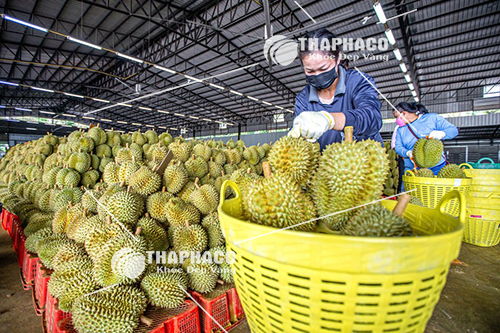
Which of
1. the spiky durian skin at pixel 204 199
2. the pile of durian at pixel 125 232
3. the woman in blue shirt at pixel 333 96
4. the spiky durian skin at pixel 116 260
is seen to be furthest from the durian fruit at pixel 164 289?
the woman in blue shirt at pixel 333 96

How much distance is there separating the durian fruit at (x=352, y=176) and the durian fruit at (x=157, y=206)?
1.61 m

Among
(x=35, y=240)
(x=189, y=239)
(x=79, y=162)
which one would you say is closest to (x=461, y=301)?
(x=189, y=239)

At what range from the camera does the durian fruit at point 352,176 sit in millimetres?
1259

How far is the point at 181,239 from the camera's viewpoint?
2117mm

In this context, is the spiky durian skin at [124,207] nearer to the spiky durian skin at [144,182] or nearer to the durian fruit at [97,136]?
the spiky durian skin at [144,182]

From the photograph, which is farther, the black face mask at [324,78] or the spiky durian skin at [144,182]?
the spiky durian skin at [144,182]

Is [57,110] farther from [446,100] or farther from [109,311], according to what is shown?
[446,100]

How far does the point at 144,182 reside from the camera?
2531mm

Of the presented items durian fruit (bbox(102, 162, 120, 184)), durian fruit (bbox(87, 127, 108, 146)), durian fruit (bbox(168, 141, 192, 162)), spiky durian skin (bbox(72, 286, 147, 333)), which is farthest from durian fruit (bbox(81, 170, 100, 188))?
spiky durian skin (bbox(72, 286, 147, 333))

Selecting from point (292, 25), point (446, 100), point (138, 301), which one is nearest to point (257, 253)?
point (138, 301)

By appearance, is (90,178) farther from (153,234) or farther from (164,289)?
(164,289)

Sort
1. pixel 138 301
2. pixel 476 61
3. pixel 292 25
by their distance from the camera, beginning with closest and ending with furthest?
1. pixel 138 301
2. pixel 292 25
3. pixel 476 61

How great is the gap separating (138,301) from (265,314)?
48.5 inches

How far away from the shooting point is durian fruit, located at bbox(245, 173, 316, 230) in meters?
1.09
